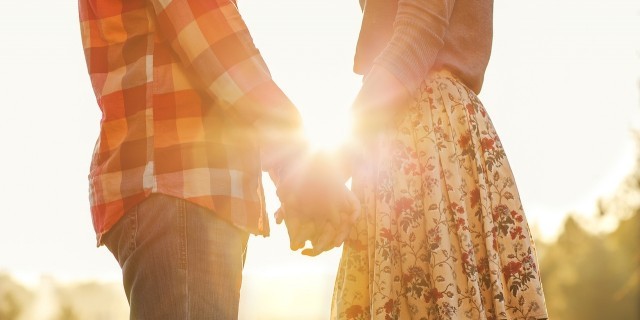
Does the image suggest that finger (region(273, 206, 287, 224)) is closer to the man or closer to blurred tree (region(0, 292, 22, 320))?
the man

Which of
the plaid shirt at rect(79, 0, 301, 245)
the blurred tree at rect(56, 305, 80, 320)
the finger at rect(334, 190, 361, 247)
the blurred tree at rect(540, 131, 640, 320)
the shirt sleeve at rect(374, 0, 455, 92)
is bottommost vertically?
the finger at rect(334, 190, 361, 247)

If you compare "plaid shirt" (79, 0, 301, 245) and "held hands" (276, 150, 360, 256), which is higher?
"plaid shirt" (79, 0, 301, 245)

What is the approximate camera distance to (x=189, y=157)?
1748mm

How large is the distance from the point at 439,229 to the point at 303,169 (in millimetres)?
548

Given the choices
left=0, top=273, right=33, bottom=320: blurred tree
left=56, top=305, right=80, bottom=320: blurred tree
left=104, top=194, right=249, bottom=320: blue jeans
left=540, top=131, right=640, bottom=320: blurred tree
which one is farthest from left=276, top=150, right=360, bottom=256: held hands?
left=56, top=305, right=80, bottom=320: blurred tree

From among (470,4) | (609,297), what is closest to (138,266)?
(470,4)

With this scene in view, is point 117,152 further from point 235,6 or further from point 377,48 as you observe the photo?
point 377,48

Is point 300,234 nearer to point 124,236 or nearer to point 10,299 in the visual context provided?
point 124,236

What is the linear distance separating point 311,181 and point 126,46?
0.55 metres

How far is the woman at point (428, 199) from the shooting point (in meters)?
2.16

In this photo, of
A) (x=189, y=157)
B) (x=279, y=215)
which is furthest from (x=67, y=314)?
(x=189, y=157)

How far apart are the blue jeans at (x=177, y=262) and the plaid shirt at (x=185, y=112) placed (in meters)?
0.04

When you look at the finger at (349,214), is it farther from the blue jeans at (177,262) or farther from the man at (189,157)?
the blue jeans at (177,262)

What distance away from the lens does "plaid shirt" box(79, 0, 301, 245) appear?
1738 millimetres
